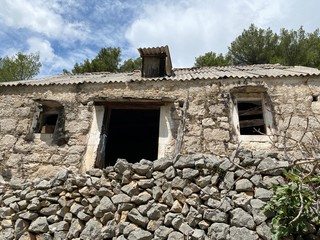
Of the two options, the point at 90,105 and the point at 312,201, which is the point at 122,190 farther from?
the point at 90,105

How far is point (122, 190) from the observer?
14.1 ft

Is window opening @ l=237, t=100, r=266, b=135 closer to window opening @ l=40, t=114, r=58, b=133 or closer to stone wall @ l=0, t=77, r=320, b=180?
stone wall @ l=0, t=77, r=320, b=180

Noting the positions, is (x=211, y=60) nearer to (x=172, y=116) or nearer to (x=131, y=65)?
(x=131, y=65)

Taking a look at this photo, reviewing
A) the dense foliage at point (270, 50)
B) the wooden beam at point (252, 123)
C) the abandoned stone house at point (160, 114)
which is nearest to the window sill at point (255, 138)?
the abandoned stone house at point (160, 114)

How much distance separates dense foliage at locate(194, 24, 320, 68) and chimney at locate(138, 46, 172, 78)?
212 inches

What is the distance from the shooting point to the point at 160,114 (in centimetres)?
652

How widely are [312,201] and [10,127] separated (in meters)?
6.98

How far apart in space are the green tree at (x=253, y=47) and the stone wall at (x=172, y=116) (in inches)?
286

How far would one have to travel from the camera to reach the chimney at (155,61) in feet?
26.7

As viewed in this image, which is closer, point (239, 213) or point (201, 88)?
point (239, 213)

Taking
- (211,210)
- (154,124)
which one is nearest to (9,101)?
(154,124)

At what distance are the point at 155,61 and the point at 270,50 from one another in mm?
7755

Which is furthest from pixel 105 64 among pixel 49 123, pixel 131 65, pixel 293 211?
pixel 293 211

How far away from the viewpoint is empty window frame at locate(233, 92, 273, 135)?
20.2 feet
